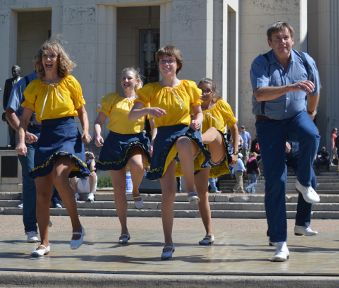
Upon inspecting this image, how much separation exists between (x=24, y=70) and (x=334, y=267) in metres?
25.7

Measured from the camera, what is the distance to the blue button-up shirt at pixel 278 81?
26.6 ft

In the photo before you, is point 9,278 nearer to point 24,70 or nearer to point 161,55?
point 161,55

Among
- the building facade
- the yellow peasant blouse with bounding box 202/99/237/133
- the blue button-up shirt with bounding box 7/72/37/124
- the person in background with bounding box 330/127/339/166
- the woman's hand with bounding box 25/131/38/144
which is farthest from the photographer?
the person in background with bounding box 330/127/339/166

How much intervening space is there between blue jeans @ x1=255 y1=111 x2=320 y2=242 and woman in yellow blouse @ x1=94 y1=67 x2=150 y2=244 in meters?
2.48

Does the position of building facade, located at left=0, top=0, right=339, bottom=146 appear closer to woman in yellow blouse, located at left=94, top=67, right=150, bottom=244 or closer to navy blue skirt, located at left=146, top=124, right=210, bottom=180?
woman in yellow blouse, located at left=94, top=67, right=150, bottom=244

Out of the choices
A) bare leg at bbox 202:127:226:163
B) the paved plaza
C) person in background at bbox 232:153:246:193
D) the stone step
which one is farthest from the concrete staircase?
bare leg at bbox 202:127:226:163

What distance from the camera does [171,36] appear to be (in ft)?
90.2

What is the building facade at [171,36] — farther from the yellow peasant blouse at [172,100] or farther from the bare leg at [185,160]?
the bare leg at [185,160]

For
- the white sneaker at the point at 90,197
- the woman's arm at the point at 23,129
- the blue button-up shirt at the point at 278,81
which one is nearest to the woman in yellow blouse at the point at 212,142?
the blue button-up shirt at the point at 278,81

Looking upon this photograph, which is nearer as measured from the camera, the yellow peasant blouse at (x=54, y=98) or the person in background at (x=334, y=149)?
the yellow peasant blouse at (x=54, y=98)

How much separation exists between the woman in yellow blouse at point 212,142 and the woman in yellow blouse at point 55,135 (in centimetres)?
144

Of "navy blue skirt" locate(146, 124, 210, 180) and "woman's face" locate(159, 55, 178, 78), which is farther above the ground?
"woman's face" locate(159, 55, 178, 78)

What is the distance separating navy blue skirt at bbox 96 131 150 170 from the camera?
402 inches

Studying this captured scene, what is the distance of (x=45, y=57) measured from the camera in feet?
28.8
